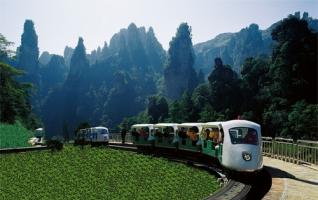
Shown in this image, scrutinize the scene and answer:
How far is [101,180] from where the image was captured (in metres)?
19.7

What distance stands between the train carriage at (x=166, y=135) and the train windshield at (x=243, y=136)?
1244 cm

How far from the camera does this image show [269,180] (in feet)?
58.4

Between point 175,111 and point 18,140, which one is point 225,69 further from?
point 18,140

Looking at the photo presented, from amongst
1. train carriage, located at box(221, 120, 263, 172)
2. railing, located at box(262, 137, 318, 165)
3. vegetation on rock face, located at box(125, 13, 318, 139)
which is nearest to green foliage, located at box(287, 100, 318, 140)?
vegetation on rock face, located at box(125, 13, 318, 139)

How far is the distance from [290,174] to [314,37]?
40587 mm

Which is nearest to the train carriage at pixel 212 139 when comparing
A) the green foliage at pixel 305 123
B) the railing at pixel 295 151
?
the railing at pixel 295 151

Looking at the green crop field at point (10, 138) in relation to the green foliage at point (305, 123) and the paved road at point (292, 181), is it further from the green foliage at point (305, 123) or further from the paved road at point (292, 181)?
the green foliage at point (305, 123)

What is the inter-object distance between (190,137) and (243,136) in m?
9.54

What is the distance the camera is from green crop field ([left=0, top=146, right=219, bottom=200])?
16.8 meters

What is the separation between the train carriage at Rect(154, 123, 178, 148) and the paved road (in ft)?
30.3

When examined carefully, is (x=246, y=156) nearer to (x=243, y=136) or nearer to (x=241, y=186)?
(x=243, y=136)

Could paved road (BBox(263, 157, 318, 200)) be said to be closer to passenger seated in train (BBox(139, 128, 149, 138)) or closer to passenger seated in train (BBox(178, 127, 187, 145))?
passenger seated in train (BBox(178, 127, 187, 145))

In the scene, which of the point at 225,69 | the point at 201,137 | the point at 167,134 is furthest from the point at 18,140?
the point at 225,69

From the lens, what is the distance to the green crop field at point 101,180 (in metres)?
16.8
